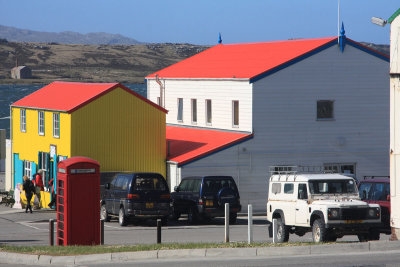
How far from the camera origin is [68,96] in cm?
4197

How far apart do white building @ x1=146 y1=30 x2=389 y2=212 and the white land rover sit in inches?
Answer: 505

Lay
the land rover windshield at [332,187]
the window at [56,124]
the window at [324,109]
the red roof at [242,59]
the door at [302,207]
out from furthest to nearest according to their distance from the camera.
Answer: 1. the red roof at [242,59]
2. the window at [324,109]
3. the window at [56,124]
4. the land rover windshield at [332,187]
5. the door at [302,207]

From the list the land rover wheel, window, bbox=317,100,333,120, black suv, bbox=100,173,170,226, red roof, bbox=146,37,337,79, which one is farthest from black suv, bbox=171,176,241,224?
the land rover wheel

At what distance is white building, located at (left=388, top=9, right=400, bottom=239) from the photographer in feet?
73.4

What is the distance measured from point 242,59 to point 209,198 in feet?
50.2

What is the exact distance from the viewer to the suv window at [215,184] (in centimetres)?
3381

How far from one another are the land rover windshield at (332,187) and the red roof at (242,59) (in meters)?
15.9

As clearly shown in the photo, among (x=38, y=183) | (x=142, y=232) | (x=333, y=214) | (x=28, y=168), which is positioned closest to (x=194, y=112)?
(x=28, y=168)

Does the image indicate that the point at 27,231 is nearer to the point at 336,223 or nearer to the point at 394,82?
the point at 336,223

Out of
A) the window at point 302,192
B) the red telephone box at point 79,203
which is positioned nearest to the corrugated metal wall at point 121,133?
the red telephone box at point 79,203

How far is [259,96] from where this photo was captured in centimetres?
4097

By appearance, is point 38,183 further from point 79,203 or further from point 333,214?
point 333,214

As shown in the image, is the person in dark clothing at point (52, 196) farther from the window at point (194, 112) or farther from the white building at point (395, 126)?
the white building at point (395, 126)

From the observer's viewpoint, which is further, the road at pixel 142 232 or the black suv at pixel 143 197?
the black suv at pixel 143 197
